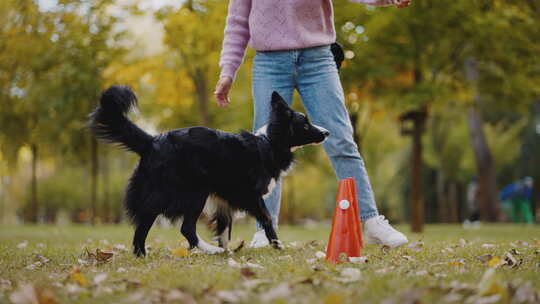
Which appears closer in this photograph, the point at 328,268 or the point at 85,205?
the point at 328,268

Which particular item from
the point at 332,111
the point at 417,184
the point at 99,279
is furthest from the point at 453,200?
the point at 99,279

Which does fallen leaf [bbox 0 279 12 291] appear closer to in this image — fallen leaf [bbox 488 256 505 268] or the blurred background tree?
fallen leaf [bbox 488 256 505 268]

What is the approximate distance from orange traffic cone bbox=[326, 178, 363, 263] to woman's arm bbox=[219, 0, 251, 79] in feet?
5.03

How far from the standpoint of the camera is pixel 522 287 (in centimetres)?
241

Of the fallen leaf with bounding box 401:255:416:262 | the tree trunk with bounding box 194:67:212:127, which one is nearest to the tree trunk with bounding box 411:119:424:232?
the tree trunk with bounding box 194:67:212:127

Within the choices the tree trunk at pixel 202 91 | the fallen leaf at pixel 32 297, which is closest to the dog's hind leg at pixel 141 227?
the fallen leaf at pixel 32 297

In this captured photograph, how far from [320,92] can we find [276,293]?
237cm

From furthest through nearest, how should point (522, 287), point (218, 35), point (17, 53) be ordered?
1. point (17, 53)
2. point (218, 35)
3. point (522, 287)

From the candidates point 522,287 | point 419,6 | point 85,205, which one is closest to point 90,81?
point 419,6

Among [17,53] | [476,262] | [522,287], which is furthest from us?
[17,53]

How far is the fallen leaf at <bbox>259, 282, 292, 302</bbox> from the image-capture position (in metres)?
2.27

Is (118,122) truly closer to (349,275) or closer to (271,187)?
(271,187)

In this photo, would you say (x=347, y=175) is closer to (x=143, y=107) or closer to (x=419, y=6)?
(x=419, y=6)

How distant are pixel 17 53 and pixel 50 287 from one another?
11979mm
